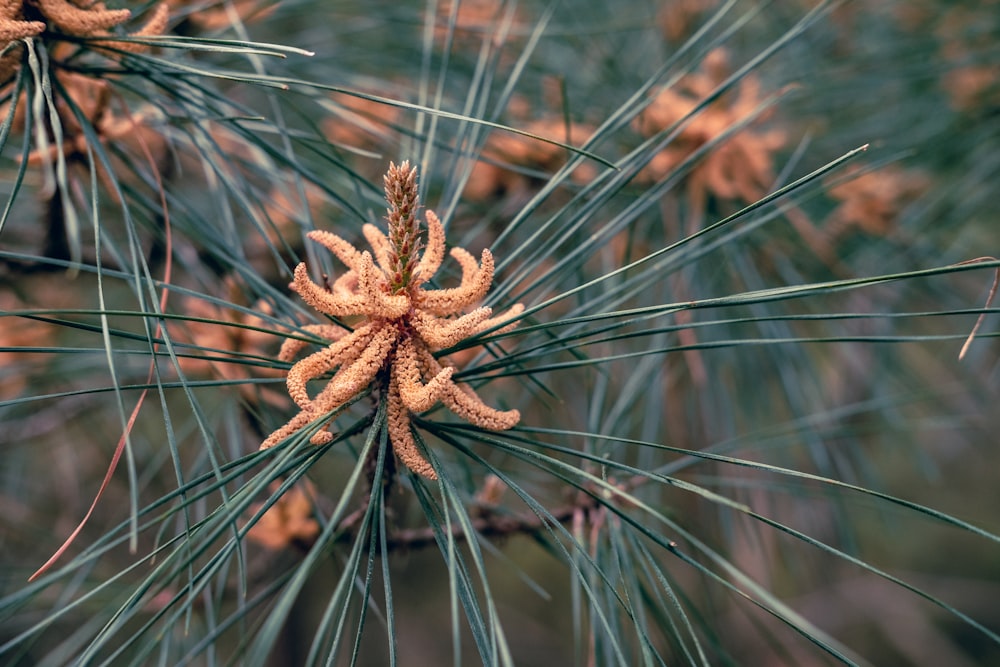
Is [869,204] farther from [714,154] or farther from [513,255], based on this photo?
[513,255]

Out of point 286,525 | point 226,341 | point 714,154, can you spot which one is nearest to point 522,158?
point 714,154

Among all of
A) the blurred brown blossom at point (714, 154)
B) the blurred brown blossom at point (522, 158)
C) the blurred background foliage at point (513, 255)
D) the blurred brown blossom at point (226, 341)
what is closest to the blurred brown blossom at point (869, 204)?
the blurred background foliage at point (513, 255)

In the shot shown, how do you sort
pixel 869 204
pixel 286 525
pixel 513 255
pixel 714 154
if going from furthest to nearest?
1. pixel 869 204
2. pixel 714 154
3. pixel 286 525
4. pixel 513 255

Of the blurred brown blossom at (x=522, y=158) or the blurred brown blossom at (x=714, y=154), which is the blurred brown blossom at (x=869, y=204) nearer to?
the blurred brown blossom at (x=714, y=154)

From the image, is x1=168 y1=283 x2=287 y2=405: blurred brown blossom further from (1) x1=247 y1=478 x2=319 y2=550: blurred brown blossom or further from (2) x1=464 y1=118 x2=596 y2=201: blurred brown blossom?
(2) x1=464 y1=118 x2=596 y2=201: blurred brown blossom

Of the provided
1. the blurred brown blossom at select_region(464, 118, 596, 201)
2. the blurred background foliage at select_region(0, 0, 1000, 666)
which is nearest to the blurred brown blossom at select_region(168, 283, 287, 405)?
the blurred background foliage at select_region(0, 0, 1000, 666)

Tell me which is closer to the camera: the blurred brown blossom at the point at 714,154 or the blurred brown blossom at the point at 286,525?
the blurred brown blossom at the point at 286,525

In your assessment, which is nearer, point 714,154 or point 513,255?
point 513,255

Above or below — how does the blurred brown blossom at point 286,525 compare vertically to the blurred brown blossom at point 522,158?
below
